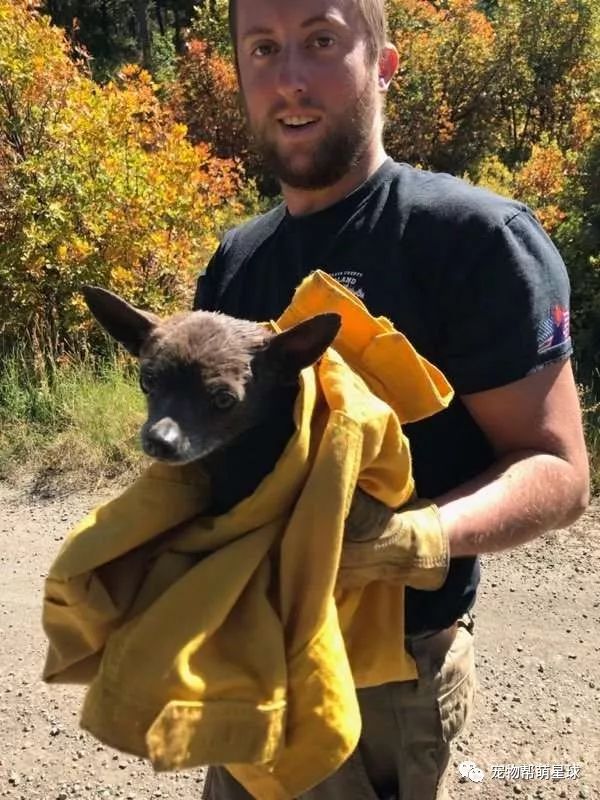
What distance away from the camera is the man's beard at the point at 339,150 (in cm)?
187

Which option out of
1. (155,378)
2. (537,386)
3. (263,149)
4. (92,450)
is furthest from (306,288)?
(92,450)

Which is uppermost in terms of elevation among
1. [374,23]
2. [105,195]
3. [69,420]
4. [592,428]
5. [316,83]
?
[374,23]

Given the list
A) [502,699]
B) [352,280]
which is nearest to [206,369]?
[352,280]

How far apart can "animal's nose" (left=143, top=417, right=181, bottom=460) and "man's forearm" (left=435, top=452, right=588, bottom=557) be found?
1.78 feet

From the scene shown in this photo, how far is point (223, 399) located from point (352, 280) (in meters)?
0.41

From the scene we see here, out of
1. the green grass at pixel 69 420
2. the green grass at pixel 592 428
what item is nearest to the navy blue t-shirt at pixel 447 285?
the green grass at pixel 592 428

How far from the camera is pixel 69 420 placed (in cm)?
593

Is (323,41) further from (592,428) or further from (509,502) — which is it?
(592,428)

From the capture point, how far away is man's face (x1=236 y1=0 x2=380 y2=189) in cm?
186

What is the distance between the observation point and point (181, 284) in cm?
738

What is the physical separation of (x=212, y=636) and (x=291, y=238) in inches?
39.4

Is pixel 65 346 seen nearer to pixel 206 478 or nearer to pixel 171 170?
pixel 171 170

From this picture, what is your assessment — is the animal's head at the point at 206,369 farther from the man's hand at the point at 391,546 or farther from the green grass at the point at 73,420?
the green grass at the point at 73,420

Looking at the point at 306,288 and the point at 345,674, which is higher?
the point at 306,288
